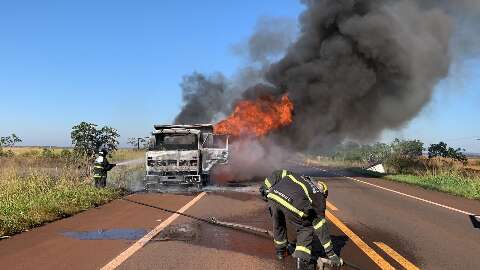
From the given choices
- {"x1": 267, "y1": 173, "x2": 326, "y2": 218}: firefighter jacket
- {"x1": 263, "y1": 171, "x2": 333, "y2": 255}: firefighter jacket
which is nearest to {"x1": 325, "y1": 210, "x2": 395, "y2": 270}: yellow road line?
{"x1": 263, "y1": 171, "x2": 333, "y2": 255}: firefighter jacket

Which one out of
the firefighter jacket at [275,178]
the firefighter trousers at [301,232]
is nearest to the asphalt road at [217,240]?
the firefighter trousers at [301,232]

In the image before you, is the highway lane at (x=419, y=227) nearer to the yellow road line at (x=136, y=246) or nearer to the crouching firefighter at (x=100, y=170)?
the yellow road line at (x=136, y=246)

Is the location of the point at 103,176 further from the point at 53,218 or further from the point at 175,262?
the point at 175,262

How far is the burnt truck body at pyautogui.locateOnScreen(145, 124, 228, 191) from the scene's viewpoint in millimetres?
18938

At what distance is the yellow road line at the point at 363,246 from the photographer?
21.9ft

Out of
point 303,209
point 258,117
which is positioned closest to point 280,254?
point 303,209

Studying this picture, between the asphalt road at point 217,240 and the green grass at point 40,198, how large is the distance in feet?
1.34

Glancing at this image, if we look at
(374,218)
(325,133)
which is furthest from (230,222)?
(325,133)

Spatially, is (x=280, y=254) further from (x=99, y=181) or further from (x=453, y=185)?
(x=453, y=185)

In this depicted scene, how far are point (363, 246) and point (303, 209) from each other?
2.36 m

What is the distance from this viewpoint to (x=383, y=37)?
96.1 feet

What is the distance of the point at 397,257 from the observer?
718 cm

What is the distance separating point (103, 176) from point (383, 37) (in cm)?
1938

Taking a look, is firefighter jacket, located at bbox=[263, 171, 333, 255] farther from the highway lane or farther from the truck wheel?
the truck wheel
